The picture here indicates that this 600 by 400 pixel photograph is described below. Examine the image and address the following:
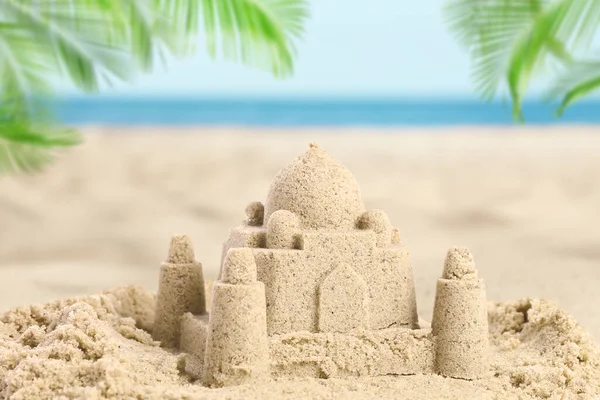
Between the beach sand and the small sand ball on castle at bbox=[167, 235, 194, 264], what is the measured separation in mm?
2620

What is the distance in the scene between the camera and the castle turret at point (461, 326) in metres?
5.31

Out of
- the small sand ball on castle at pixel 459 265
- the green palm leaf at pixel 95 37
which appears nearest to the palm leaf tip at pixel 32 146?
the green palm leaf at pixel 95 37

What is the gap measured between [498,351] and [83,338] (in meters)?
3.22

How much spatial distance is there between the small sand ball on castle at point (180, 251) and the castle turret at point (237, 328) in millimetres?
1230

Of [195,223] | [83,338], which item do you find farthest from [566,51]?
[195,223]

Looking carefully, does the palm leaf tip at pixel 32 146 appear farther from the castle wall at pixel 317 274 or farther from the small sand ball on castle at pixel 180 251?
the castle wall at pixel 317 274

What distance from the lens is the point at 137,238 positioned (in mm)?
12086

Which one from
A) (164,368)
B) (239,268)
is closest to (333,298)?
(239,268)

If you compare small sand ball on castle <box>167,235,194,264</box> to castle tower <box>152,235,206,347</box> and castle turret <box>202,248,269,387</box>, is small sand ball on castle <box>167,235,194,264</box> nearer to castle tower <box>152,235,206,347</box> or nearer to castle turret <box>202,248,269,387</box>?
castle tower <box>152,235,206,347</box>

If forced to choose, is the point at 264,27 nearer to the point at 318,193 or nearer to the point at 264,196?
the point at 318,193

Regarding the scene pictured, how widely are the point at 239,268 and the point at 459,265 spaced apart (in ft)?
5.07

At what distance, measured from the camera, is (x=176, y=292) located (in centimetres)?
610

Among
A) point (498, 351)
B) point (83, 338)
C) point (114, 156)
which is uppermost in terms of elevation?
point (114, 156)

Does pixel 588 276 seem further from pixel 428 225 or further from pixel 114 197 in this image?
pixel 114 197
